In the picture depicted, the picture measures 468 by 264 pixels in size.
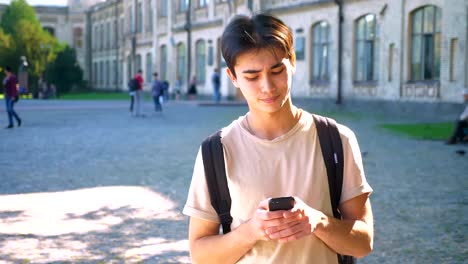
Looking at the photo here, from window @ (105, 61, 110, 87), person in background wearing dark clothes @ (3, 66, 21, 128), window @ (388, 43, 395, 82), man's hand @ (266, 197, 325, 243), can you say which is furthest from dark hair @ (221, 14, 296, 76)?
window @ (105, 61, 110, 87)

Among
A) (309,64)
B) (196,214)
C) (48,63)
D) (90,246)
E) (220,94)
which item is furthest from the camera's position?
(48,63)

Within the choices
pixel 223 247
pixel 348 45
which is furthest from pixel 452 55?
pixel 223 247

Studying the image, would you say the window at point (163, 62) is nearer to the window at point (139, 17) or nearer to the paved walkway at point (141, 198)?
the window at point (139, 17)

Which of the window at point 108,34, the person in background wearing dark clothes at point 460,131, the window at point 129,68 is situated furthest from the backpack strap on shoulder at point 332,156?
the window at point 108,34

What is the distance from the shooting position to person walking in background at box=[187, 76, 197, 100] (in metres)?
40.6

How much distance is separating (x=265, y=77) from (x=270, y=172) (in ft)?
0.99

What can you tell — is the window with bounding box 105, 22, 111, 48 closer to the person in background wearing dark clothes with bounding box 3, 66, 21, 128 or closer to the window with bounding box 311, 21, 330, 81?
the window with bounding box 311, 21, 330, 81

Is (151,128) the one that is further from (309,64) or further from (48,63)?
(48,63)

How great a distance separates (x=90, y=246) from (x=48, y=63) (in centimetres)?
5009

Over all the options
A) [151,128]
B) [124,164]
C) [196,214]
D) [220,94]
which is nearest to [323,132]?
[196,214]

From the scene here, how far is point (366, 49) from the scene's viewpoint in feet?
89.9

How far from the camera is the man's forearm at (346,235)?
6.61ft

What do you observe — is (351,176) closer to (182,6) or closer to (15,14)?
(182,6)

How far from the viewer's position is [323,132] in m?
2.15
